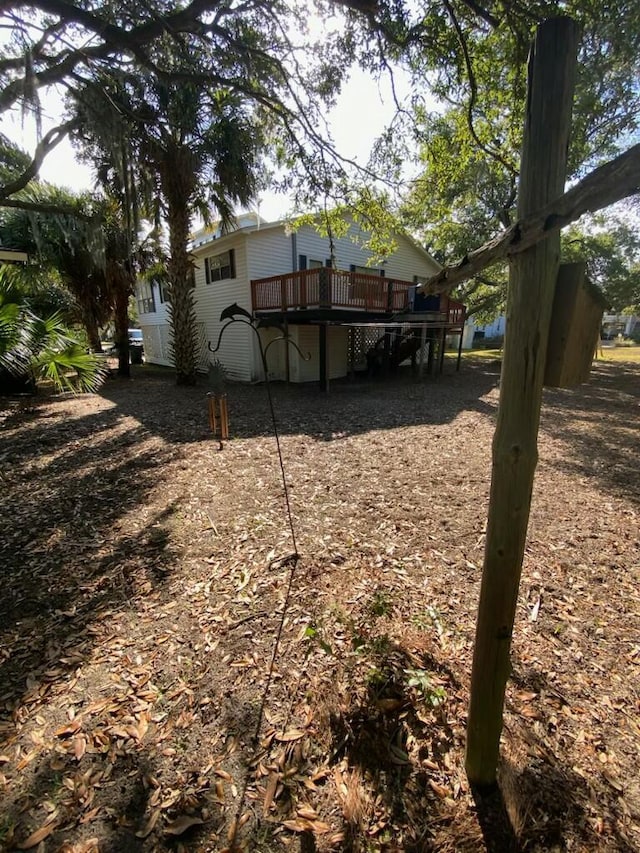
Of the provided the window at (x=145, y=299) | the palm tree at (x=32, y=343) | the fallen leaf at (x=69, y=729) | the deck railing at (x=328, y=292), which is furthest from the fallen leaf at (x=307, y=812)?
the window at (x=145, y=299)

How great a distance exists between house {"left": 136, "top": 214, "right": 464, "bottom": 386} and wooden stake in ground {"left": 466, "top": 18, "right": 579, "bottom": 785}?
9458mm

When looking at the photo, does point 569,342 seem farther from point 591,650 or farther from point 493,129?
point 493,129

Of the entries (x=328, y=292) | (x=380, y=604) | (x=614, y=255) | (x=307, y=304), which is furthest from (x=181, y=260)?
(x=614, y=255)

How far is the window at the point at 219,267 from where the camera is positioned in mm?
13553

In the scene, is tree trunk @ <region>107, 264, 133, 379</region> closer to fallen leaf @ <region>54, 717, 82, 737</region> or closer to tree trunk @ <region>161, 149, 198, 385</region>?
tree trunk @ <region>161, 149, 198, 385</region>

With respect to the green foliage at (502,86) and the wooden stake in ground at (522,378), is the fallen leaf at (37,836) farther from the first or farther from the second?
the green foliage at (502,86)

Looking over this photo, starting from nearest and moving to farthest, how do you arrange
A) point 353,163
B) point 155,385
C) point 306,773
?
point 306,773
point 353,163
point 155,385

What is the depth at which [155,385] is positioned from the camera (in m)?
12.6

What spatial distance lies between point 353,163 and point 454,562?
20.5 ft

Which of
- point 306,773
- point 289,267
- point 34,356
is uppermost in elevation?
point 289,267

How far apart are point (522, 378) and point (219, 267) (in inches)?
587

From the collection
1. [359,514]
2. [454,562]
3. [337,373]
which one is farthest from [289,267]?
[454,562]

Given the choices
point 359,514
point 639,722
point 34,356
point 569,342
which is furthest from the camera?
point 34,356

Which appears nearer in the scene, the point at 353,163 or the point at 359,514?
the point at 359,514
